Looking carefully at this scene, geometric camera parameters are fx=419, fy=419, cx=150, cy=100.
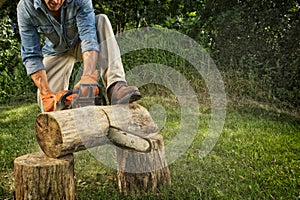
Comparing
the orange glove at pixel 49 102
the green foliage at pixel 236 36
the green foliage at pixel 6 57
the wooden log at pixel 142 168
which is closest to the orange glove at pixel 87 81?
the orange glove at pixel 49 102

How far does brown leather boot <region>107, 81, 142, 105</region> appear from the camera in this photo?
2.84 metres

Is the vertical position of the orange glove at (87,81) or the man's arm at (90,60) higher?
the man's arm at (90,60)

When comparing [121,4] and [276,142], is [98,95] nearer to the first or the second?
[276,142]

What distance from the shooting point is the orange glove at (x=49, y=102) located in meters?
2.96

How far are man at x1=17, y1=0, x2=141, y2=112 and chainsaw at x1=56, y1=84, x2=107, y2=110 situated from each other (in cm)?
7

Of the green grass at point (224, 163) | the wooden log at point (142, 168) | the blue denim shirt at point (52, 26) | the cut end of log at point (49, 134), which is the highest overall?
the blue denim shirt at point (52, 26)

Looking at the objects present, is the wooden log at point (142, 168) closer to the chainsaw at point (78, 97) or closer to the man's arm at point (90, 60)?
the chainsaw at point (78, 97)

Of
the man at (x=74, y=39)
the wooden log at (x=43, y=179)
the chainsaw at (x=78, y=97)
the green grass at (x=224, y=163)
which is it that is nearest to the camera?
the wooden log at (x=43, y=179)

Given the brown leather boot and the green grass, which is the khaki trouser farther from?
the green grass

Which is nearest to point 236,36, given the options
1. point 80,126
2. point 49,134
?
point 80,126

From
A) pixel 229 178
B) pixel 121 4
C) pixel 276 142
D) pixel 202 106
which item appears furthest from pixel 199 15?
pixel 229 178

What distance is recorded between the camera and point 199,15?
25.3ft

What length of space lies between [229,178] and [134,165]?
0.88 metres

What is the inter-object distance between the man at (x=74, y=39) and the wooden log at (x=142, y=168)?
1.51 ft
